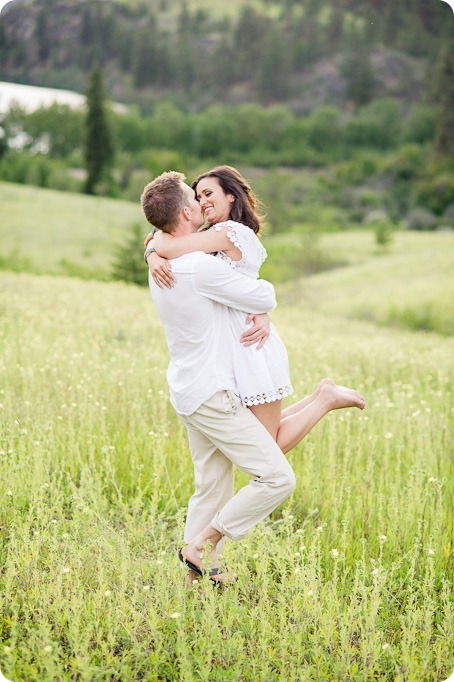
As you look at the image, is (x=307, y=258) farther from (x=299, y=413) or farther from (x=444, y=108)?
(x=299, y=413)

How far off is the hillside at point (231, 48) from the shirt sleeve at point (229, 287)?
23.6m

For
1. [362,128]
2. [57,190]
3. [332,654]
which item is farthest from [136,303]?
[362,128]

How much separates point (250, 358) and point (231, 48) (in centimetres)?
6091

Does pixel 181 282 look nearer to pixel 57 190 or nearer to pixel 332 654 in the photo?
pixel 332 654

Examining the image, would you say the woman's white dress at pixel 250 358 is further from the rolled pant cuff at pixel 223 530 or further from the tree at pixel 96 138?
the tree at pixel 96 138

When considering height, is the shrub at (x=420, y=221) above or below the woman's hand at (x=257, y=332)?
below

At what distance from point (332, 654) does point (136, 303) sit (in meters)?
12.8

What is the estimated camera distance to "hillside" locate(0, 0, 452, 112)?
29.1 m

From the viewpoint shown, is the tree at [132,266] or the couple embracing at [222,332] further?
the tree at [132,266]

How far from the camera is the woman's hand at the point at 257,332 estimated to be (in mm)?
3979

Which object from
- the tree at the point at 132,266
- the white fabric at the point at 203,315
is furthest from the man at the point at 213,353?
the tree at the point at 132,266

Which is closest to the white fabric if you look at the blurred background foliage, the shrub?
the blurred background foliage

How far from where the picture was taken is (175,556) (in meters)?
4.75

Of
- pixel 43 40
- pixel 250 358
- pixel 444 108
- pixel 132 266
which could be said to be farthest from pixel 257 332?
pixel 444 108
